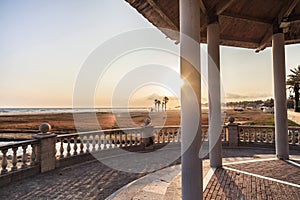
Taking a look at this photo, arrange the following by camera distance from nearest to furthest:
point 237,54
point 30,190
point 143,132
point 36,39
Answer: point 30,190
point 143,132
point 36,39
point 237,54

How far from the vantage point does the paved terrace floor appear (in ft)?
10.0

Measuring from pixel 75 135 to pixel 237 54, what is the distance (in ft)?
22.9

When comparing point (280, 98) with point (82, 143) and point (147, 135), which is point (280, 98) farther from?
point (82, 143)

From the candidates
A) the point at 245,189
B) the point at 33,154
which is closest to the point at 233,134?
the point at 245,189

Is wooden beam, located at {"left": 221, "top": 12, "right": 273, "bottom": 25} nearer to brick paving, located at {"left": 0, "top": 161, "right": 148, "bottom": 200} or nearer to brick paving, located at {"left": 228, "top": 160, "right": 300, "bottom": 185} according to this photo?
brick paving, located at {"left": 228, "top": 160, "right": 300, "bottom": 185}

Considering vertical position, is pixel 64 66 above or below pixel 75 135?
above

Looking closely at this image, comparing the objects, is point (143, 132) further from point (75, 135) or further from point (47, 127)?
point (47, 127)

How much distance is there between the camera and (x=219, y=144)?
4.26 metres

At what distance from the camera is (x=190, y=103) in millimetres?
2410

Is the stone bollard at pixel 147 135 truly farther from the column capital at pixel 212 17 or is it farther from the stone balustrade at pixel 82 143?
the column capital at pixel 212 17

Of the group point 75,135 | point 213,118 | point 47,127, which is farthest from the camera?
point 75,135

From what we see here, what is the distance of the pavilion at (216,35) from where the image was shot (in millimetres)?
2410

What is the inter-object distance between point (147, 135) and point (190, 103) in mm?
4823

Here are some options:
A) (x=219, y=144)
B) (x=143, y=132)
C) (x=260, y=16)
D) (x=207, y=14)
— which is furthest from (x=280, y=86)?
(x=143, y=132)
